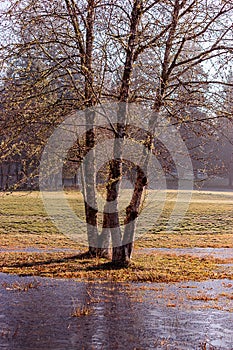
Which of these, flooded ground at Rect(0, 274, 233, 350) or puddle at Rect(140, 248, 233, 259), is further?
puddle at Rect(140, 248, 233, 259)

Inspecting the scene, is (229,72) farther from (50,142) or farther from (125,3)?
(50,142)

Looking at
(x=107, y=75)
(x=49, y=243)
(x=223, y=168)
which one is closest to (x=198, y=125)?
(x=223, y=168)

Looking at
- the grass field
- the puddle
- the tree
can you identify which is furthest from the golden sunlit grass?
the puddle

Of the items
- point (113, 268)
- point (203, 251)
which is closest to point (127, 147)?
point (113, 268)

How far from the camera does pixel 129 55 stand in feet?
41.3

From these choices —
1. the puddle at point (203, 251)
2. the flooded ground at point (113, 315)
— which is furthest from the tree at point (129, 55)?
the puddle at point (203, 251)

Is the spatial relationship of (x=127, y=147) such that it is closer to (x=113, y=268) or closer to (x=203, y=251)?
(x=113, y=268)

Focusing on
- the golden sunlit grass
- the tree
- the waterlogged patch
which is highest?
the tree

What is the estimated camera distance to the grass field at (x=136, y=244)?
1303cm

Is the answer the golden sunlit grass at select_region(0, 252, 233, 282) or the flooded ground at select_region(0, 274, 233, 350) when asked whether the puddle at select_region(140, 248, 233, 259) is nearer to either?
the golden sunlit grass at select_region(0, 252, 233, 282)

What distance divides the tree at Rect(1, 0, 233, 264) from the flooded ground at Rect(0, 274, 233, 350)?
282cm

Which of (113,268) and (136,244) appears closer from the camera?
(113,268)

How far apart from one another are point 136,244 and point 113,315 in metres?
13.3

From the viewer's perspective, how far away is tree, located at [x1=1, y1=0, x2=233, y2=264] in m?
12.3
